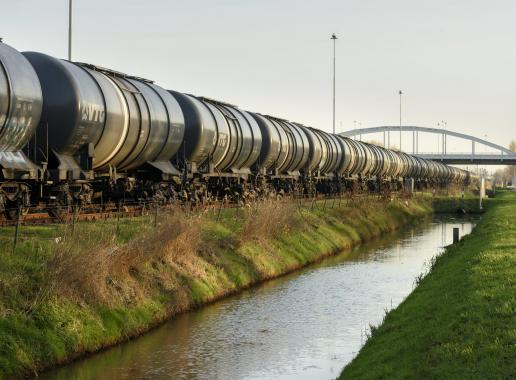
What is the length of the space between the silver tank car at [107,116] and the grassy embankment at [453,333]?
389 inches

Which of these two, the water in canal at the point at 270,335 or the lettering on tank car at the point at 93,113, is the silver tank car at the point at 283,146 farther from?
the lettering on tank car at the point at 93,113

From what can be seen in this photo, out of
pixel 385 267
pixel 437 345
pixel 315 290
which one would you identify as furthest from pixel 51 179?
pixel 385 267

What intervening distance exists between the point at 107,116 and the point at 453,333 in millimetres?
12803

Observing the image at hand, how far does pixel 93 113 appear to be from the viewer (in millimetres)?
20453

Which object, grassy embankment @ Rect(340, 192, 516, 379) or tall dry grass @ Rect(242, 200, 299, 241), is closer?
grassy embankment @ Rect(340, 192, 516, 379)

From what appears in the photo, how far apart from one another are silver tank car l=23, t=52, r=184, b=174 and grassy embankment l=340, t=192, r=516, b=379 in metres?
9.88

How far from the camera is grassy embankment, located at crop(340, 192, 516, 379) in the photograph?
33.7 feet

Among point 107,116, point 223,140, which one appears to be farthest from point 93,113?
point 223,140

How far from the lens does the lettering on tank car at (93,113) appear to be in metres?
20.0

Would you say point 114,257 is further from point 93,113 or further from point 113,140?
point 113,140

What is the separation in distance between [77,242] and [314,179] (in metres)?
34.7

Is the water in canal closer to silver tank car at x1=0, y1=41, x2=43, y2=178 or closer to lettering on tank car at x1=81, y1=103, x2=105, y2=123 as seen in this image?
silver tank car at x1=0, y1=41, x2=43, y2=178

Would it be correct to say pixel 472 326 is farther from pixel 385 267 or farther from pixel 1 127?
pixel 385 267

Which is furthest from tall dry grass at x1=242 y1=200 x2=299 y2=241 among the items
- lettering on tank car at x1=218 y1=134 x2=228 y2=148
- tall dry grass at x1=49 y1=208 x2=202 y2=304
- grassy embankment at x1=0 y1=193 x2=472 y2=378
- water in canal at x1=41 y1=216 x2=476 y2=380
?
tall dry grass at x1=49 y1=208 x2=202 y2=304
